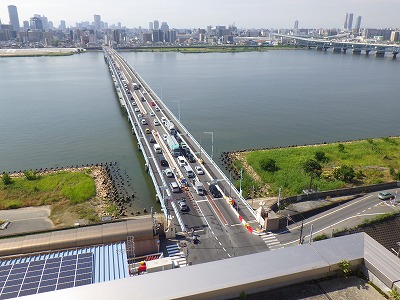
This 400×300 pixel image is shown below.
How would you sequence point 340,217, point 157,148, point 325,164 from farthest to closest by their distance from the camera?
point 157,148, point 325,164, point 340,217

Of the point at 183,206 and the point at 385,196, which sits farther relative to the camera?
the point at 385,196

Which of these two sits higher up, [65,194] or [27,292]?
[27,292]

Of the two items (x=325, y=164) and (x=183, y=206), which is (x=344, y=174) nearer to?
(x=325, y=164)

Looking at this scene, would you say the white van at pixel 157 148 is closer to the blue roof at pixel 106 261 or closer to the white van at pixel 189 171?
the white van at pixel 189 171

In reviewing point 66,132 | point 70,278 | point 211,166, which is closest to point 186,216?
point 211,166

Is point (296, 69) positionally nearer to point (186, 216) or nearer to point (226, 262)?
point (186, 216)

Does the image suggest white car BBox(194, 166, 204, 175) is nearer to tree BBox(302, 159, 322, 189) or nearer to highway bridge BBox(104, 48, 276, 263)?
highway bridge BBox(104, 48, 276, 263)

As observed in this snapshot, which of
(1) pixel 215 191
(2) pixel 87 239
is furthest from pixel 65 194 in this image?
(1) pixel 215 191

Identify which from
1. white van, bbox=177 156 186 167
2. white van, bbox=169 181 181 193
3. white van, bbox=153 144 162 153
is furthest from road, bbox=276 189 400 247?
white van, bbox=153 144 162 153
